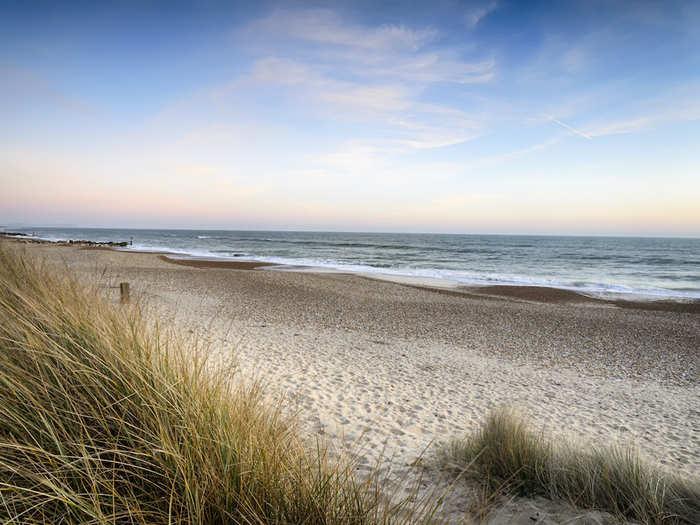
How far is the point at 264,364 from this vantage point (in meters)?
7.16

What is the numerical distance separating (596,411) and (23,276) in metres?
8.90

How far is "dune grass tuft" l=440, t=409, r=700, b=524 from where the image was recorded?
282cm

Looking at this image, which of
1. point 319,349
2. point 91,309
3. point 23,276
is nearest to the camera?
point 91,309

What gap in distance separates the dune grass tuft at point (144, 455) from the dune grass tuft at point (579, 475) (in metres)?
1.39

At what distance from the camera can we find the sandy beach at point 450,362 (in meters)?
5.06

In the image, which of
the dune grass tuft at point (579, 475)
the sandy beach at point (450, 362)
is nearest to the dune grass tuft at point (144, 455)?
the sandy beach at point (450, 362)

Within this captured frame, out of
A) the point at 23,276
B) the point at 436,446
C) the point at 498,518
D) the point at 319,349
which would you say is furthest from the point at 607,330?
the point at 23,276

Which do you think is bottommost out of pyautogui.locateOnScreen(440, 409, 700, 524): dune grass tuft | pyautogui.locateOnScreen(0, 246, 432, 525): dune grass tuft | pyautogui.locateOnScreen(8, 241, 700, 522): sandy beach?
pyautogui.locateOnScreen(8, 241, 700, 522): sandy beach

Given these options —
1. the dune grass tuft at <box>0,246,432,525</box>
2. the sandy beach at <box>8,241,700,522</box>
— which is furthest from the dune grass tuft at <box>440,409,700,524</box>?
the dune grass tuft at <box>0,246,432,525</box>

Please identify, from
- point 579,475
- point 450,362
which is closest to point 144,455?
point 579,475

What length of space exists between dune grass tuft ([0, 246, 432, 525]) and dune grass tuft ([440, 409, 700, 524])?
139 centimetres

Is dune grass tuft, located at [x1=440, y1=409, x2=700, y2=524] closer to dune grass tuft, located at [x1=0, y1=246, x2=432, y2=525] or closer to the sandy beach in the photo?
the sandy beach

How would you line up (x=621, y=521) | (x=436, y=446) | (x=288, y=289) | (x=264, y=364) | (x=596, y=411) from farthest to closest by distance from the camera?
(x=288, y=289)
(x=264, y=364)
(x=596, y=411)
(x=436, y=446)
(x=621, y=521)

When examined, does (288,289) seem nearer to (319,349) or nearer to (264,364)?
(319,349)
